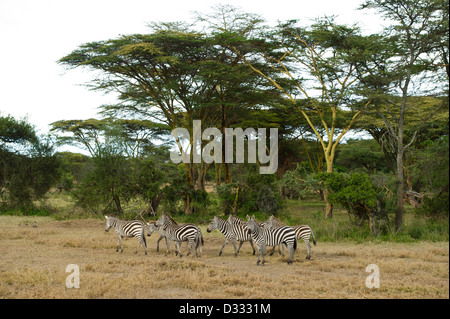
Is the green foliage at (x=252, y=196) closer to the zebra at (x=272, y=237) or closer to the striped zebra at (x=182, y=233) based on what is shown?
the striped zebra at (x=182, y=233)

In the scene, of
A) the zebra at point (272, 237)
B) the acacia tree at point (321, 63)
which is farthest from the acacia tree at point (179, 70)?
the zebra at point (272, 237)

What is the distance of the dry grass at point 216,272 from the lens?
22.8 feet

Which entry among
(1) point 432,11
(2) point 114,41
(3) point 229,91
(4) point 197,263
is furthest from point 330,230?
(2) point 114,41

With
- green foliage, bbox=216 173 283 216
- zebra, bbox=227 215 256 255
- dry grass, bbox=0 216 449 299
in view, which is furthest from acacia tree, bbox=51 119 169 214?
zebra, bbox=227 215 256 255

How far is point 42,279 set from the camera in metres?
7.73

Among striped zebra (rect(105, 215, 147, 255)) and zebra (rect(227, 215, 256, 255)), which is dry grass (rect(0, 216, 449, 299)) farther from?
zebra (rect(227, 215, 256, 255))

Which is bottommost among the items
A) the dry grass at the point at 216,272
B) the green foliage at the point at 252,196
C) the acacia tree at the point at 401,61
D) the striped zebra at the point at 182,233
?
the dry grass at the point at 216,272

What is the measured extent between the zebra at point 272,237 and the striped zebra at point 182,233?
60.2 inches

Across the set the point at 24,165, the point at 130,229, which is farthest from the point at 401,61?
the point at 24,165

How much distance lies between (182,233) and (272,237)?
87.5 inches

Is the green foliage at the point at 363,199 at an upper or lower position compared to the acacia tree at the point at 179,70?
lower

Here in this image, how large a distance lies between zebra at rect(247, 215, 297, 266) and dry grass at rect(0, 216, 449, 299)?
38 cm

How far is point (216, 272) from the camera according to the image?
337 inches
